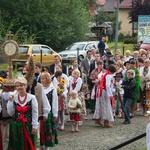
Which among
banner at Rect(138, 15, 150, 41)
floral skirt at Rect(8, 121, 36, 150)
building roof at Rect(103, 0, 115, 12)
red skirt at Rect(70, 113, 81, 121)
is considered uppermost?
building roof at Rect(103, 0, 115, 12)

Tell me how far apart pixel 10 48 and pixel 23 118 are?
11.2ft

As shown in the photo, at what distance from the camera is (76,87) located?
14.6 metres

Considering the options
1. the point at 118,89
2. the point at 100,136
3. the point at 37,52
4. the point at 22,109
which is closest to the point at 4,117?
the point at 22,109

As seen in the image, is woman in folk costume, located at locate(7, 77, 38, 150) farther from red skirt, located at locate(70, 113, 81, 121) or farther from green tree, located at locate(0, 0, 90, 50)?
green tree, located at locate(0, 0, 90, 50)

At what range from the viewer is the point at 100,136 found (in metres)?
13.0

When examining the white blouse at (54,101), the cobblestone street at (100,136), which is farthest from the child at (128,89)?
the white blouse at (54,101)

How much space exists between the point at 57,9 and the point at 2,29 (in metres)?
6.61

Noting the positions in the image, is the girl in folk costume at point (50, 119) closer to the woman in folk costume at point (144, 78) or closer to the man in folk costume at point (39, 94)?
the man in folk costume at point (39, 94)

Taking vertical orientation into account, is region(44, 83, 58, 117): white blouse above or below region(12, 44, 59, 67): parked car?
below

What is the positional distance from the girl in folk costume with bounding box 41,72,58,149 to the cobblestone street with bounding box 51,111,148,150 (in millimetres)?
899

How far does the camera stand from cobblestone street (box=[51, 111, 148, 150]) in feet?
38.5

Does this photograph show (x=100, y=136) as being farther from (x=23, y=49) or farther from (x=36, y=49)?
(x=36, y=49)

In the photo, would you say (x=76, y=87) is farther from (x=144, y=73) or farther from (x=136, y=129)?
(x=144, y=73)

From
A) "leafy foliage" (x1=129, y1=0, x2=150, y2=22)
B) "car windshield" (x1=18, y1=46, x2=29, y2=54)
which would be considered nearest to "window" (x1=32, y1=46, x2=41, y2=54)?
"car windshield" (x1=18, y1=46, x2=29, y2=54)
